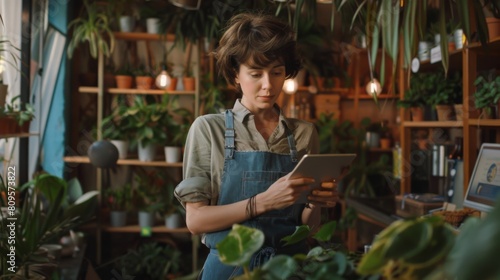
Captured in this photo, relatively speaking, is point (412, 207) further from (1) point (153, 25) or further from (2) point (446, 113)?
(1) point (153, 25)

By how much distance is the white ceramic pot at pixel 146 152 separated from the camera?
4.80 meters

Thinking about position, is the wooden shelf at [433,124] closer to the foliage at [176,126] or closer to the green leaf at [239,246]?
the foliage at [176,126]

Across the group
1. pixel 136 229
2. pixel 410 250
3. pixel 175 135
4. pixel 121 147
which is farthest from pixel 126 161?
pixel 410 250

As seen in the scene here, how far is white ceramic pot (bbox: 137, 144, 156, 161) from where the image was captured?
480 centimetres

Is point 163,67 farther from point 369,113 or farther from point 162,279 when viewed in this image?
point 369,113

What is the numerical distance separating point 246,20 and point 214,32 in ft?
10.9

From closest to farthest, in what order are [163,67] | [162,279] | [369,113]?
[162,279] < [163,67] < [369,113]

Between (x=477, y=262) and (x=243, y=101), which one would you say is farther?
(x=243, y=101)

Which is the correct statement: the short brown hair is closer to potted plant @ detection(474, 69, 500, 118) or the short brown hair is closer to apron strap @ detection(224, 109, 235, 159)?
apron strap @ detection(224, 109, 235, 159)

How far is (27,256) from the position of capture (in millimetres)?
2053

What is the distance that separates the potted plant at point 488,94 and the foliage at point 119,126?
3.05 metres

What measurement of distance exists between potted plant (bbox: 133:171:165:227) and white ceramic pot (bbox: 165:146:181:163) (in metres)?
0.33

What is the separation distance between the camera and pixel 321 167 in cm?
143

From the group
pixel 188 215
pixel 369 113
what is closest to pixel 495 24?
pixel 188 215
